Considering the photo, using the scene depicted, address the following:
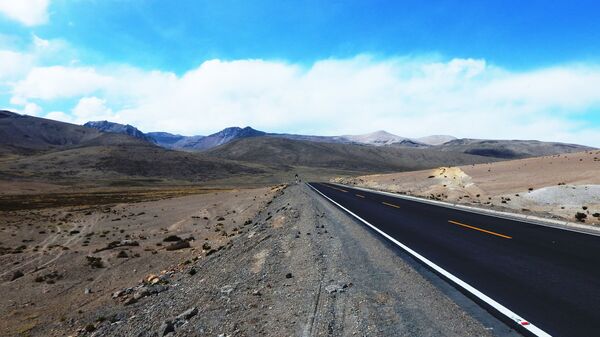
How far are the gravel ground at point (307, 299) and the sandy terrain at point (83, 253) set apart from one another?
10.2 feet

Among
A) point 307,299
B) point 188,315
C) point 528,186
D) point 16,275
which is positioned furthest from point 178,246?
point 528,186

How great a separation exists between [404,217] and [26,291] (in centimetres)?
1747

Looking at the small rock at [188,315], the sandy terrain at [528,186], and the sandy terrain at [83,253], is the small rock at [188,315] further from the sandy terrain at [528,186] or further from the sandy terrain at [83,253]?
the sandy terrain at [528,186]

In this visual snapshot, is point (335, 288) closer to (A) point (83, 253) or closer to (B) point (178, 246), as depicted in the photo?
(B) point (178, 246)

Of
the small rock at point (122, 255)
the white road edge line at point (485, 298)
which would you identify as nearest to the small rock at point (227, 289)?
the white road edge line at point (485, 298)

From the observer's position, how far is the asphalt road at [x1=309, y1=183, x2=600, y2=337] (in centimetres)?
609

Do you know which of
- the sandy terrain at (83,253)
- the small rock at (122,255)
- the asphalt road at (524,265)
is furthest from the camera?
the small rock at (122,255)

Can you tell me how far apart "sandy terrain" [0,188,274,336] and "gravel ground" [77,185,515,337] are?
310cm

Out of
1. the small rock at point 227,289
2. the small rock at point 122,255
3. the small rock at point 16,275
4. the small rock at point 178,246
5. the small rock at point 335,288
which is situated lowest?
the small rock at point 16,275

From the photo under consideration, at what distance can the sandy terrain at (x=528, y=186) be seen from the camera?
86.0 feet

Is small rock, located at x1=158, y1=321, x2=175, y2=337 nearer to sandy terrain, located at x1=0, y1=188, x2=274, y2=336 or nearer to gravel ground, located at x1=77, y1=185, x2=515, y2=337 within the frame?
gravel ground, located at x1=77, y1=185, x2=515, y2=337

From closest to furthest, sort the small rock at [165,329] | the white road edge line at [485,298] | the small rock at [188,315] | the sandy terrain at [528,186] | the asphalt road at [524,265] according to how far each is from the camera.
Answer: the white road edge line at [485,298]
the asphalt road at [524,265]
the small rock at [165,329]
the small rock at [188,315]
the sandy terrain at [528,186]

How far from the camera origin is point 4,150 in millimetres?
174875

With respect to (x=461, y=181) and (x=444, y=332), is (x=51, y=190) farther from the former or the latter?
(x=444, y=332)
